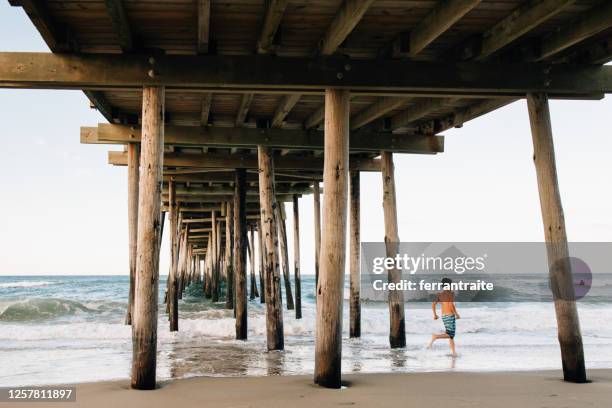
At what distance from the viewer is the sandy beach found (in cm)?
517

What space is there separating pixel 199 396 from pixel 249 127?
17.3 feet

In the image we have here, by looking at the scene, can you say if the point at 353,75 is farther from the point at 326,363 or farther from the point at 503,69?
the point at 326,363

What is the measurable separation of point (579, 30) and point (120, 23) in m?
4.27

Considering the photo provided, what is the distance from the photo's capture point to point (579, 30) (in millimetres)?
5875

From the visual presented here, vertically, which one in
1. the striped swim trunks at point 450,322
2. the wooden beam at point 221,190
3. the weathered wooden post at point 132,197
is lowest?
the striped swim trunks at point 450,322

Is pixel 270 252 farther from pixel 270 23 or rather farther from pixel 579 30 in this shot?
pixel 579 30

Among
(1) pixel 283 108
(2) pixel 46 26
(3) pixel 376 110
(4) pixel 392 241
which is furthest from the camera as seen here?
(4) pixel 392 241

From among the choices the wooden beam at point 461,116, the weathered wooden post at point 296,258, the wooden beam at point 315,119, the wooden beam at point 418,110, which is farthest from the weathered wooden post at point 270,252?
the weathered wooden post at point 296,258

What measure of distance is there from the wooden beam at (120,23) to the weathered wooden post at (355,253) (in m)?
5.91

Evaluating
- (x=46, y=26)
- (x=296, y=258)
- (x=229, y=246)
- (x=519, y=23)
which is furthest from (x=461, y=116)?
(x=296, y=258)

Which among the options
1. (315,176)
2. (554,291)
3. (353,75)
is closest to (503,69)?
(353,75)

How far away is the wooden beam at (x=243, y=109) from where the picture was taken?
8070mm

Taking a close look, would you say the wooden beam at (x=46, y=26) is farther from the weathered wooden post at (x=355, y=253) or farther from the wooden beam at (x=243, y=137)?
the weathered wooden post at (x=355, y=253)

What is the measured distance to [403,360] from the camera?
28.9 feet
